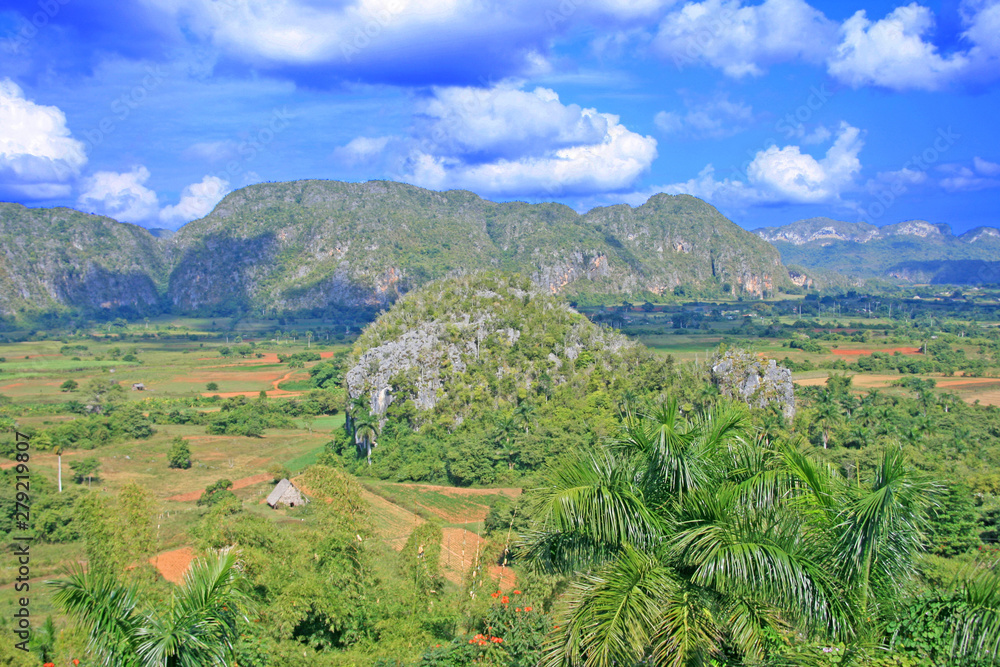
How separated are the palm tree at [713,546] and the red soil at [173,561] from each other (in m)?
21.1

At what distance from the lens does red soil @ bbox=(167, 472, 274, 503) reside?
120 feet

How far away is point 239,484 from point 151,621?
34.2 metres

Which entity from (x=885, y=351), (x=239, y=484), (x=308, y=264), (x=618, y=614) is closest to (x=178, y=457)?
(x=239, y=484)

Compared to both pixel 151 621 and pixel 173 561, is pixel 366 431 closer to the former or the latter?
pixel 173 561

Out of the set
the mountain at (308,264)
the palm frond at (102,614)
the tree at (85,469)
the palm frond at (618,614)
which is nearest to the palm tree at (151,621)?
the palm frond at (102,614)

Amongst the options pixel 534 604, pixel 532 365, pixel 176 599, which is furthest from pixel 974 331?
pixel 176 599

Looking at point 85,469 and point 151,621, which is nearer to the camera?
point 151,621

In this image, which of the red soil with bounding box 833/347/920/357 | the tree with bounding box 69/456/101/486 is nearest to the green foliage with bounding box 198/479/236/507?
the tree with bounding box 69/456/101/486

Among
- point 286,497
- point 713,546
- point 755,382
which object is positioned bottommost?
point 286,497

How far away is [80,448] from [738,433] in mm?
50293

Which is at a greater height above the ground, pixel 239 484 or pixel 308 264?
pixel 308 264

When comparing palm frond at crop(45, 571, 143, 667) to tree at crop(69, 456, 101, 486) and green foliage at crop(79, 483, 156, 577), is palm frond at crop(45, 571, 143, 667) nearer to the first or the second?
green foliage at crop(79, 483, 156, 577)

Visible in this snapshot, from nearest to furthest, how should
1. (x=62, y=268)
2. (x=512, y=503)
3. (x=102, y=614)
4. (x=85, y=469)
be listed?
(x=102, y=614) < (x=512, y=503) < (x=85, y=469) < (x=62, y=268)

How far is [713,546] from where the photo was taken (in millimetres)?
6441
